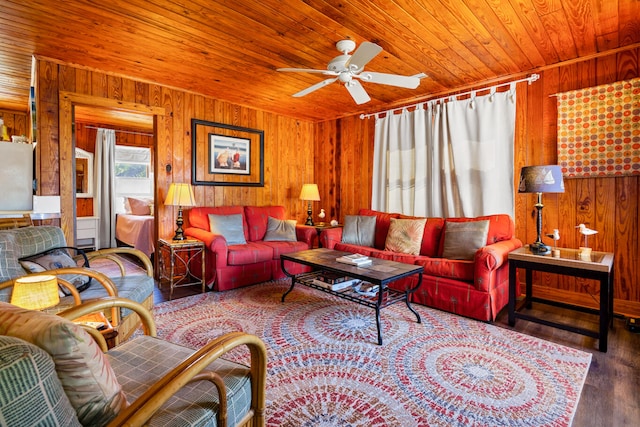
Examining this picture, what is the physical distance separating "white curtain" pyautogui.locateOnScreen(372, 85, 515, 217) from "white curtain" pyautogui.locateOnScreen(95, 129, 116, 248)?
4950mm

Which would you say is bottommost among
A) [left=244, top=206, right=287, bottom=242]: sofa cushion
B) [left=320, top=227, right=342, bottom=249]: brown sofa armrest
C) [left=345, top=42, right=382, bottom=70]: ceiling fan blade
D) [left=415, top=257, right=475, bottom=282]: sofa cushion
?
[left=415, top=257, right=475, bottom=282]: sofa cushion

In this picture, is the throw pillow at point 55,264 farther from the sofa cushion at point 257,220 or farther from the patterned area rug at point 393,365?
the sofa cushion at point 257,220

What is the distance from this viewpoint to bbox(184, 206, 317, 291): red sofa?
3619mm

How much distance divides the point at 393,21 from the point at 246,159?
118 inches

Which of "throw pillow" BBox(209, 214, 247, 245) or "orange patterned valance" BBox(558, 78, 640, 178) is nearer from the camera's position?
"orange patterned valance" BBox(558, 78, 640, 178)

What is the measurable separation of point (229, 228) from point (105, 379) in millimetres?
3359

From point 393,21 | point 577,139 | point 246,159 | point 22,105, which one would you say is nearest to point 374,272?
point 393,21

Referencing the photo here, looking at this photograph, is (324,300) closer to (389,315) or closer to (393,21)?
(389,315)

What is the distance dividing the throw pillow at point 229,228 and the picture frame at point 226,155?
0.66 meters

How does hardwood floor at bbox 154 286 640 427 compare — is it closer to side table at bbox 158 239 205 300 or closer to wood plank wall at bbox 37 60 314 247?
side table at bbox 158 239 205 300

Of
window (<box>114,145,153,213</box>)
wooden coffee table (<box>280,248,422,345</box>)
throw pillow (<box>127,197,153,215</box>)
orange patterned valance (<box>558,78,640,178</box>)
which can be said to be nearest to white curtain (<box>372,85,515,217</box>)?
orange patterned valance (<box>558,78,640,178</box>)

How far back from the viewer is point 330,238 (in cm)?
409

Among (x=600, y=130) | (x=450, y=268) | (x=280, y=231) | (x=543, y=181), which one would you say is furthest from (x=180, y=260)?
(x=600, y=130)

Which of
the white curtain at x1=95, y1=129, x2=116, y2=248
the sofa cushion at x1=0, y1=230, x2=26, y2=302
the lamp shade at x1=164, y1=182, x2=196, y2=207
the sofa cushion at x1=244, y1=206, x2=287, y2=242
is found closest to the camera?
the sofa cushion at x1=0, y1=230, x2=26, y2=302
